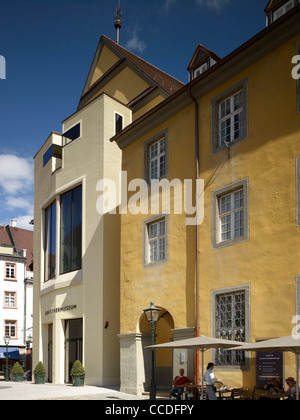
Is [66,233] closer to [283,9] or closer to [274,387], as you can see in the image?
[283,9]

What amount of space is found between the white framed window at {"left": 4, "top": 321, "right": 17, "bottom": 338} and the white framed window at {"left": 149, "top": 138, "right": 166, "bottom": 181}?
38868mm

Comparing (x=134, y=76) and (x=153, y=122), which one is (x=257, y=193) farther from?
(x=134, y=76)

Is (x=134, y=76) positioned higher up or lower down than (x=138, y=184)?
higher up

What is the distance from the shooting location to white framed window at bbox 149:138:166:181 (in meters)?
22.3

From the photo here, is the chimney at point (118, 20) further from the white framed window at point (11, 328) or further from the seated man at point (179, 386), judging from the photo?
the white framed window at point (11, 328)

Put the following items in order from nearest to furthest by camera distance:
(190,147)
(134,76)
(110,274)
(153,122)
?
1. (190,147)
2. (153,122)
3. (110,274)
4. (134,76)

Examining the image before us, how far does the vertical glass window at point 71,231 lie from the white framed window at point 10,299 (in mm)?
30126

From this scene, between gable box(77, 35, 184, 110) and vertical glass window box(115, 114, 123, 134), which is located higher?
gable box(77, 35, 184, 110)

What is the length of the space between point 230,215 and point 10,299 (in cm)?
4406

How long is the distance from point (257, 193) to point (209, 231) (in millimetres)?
2538

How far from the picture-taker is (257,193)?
56.3ft

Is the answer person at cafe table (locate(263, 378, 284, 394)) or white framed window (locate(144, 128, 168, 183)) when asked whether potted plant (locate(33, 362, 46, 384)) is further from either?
person at cafe table (locate(263, 378, 284, 394))

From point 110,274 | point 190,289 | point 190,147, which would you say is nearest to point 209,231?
point 190,289

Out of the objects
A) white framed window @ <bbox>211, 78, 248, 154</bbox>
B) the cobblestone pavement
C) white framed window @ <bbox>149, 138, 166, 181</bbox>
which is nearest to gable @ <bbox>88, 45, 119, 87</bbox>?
white framed window @ <bbox>149, 138, 166, 181</bbox>
